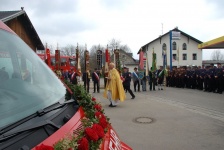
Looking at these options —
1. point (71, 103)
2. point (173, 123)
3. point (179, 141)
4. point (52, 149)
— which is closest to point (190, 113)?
point (173, 123)

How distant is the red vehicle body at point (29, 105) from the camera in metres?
1.29

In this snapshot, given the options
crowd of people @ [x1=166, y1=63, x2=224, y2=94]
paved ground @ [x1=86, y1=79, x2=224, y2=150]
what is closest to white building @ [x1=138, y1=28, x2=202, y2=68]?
crowd of people @ [x1=166, y1=63, x2=224, y2=94]

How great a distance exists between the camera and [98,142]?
158 centimetres

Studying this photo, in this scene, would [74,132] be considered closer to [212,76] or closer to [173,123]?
[173,123]

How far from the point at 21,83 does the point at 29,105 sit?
295 mm

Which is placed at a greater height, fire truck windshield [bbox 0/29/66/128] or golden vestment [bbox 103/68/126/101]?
fire truck windshield [bbox 0/29/66/128]

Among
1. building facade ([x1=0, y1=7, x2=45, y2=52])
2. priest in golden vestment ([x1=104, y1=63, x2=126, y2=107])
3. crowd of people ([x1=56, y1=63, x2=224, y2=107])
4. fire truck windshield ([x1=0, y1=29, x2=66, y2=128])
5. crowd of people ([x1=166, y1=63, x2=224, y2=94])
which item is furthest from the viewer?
crowd of people ([x1=166, y1=63, x2=224, y2=94])

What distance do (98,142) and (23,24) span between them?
14.0m

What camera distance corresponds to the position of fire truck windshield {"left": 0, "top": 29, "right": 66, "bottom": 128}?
146 centimetres

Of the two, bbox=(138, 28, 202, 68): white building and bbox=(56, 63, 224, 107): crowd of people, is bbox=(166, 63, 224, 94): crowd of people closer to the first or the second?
bbox=(56, 63, 224, 107): crowd of people

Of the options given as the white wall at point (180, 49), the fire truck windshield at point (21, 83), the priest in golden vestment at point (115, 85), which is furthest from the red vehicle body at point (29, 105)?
the white wall at point (180, 49)

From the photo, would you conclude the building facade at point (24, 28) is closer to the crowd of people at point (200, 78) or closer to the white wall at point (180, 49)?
the crowd of people at point (200, 78)

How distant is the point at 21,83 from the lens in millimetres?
1782

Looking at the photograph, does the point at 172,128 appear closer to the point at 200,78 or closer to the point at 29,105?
the point at 29,105
